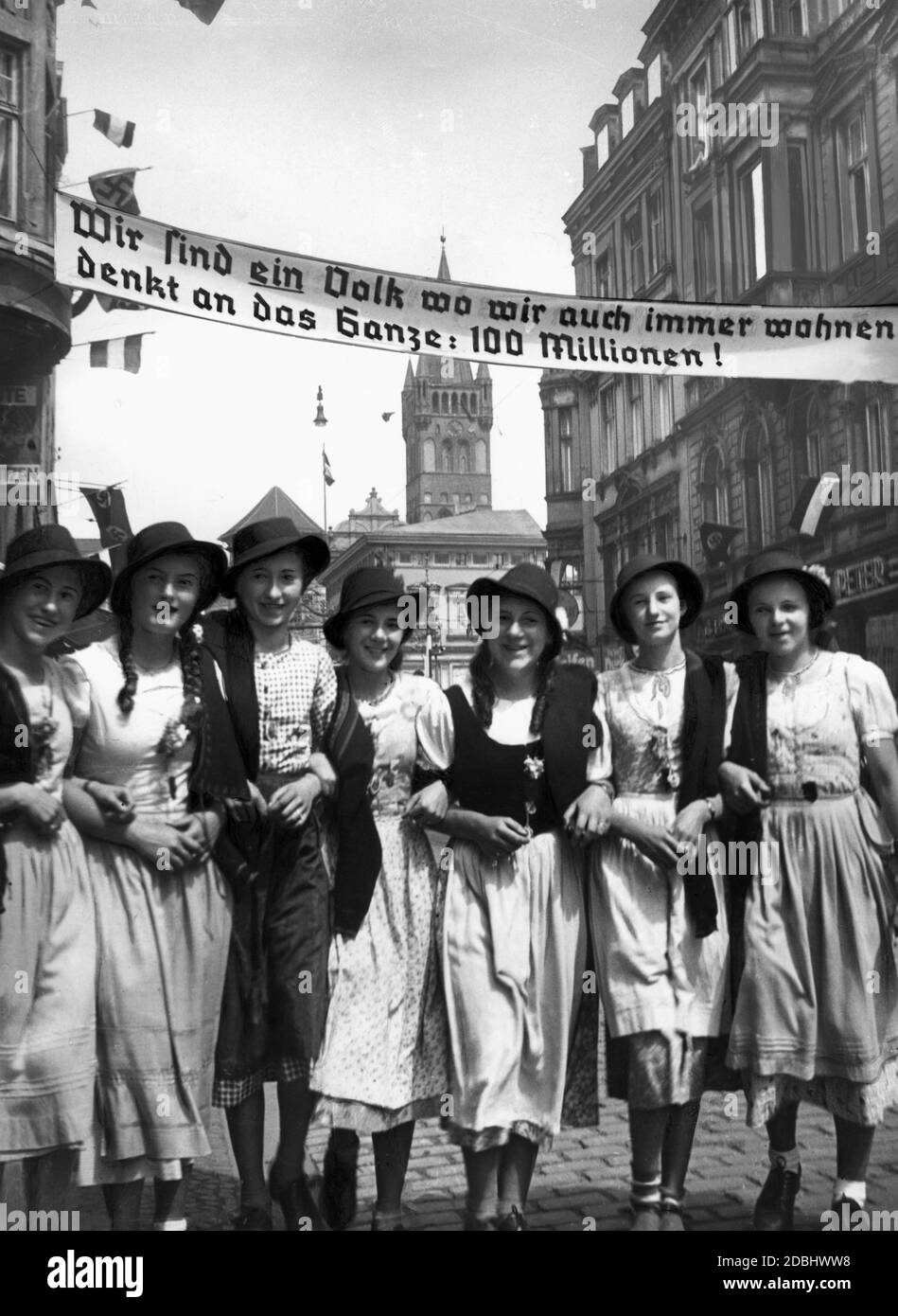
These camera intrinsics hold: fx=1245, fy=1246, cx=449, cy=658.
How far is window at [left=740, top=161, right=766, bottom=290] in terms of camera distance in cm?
486

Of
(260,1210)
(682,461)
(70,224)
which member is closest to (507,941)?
(260,1210)

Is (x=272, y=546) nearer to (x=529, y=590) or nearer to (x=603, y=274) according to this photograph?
(x=529, y=590)

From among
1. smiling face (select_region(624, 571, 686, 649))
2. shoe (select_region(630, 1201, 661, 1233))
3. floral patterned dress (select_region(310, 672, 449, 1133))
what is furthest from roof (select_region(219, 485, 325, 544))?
shoe (select_region(630, 1201, 661, 1233))

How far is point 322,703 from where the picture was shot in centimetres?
411

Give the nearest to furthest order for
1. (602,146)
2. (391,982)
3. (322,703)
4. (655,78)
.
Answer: (391,982), (322,703), (655,78), (602,146)

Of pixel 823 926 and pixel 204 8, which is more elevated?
pixel 204 8

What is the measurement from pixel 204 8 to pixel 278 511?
72.1 inches

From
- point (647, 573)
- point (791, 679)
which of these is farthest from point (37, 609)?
point (791, 679)

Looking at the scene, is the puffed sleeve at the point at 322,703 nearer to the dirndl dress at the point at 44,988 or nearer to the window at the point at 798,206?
the dirndl dress at the point at 44,988

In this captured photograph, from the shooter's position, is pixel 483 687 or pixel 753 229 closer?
pixel 483 687

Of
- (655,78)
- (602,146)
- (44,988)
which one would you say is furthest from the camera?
(602,146)

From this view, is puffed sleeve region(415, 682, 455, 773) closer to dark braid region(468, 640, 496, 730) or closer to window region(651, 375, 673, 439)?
dark braid region(468, 640, 496, 730)

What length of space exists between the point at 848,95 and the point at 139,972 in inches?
163

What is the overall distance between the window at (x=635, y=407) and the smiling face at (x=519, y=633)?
1.13 m
